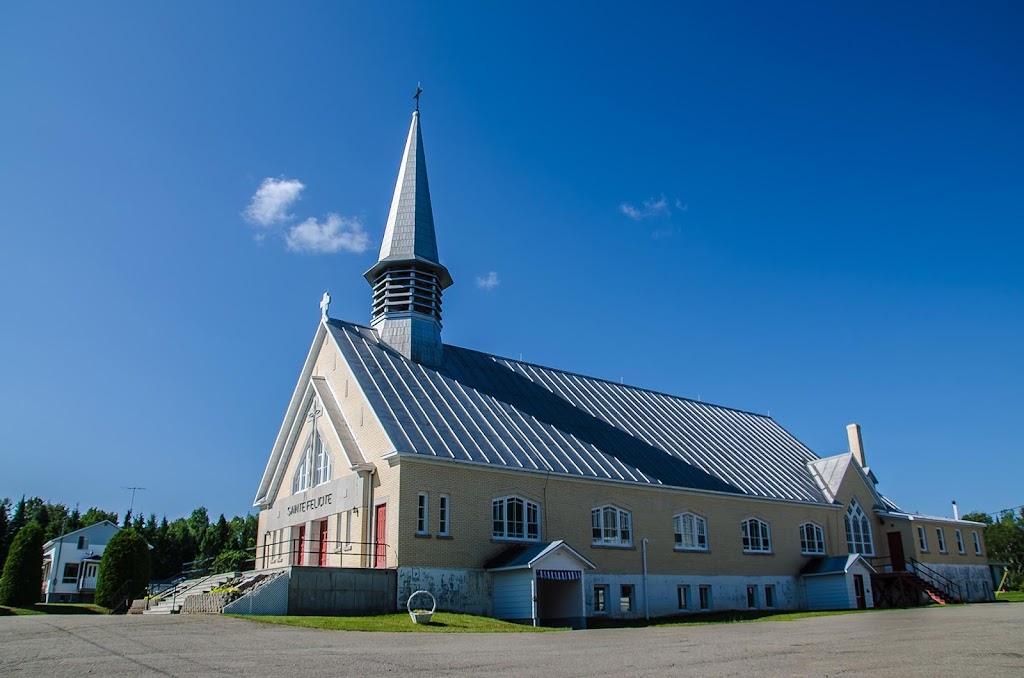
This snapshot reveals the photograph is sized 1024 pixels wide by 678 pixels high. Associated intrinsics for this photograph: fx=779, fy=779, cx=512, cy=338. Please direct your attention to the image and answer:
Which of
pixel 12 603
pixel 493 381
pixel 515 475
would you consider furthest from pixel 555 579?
pixel 12 603

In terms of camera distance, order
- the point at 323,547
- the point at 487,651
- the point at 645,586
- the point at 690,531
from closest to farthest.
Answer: the point at 487,651
the point at 323,547
the point at 645,586
the point at 690,531

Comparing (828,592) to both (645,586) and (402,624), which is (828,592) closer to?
(645,586)

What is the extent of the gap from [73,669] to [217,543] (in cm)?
6260

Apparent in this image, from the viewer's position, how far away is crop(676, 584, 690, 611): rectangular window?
2831cm

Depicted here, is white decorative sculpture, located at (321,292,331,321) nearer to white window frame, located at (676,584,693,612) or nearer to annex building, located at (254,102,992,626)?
annex building, located at (254,102,992,626)

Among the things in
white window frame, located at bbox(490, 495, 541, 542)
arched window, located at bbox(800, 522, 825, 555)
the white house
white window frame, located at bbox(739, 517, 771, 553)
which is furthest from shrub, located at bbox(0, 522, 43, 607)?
arched window, located at bbox(800, 522, 825, 555)

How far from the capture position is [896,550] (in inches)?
1457

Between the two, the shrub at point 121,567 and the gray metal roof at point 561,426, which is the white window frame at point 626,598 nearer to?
the gray metal roof at point 561,426

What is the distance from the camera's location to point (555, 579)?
76.6ft

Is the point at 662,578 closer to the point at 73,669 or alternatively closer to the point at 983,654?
the point at 983,654

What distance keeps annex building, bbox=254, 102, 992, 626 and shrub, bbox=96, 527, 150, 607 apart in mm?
5118

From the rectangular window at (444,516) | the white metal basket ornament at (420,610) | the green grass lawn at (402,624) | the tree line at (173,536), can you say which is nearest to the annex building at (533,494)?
the rectangular window at (444,516)

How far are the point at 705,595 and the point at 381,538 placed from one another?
43.6 ft

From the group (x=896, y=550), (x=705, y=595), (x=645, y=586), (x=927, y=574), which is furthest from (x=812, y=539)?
(x=645, y=586)
